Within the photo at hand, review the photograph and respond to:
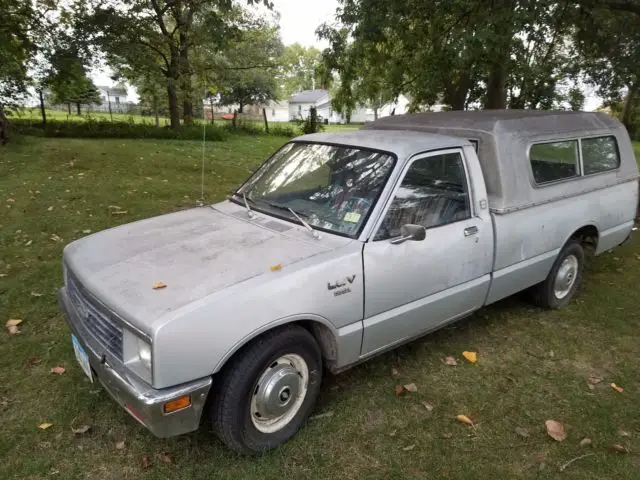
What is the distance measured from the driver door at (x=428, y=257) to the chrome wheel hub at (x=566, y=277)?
4.31 ft

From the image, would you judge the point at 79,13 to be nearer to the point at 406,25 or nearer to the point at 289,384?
the point at 406,25

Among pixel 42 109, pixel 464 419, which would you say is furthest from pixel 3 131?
pixel 464 419

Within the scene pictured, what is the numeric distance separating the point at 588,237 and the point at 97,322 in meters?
4.55

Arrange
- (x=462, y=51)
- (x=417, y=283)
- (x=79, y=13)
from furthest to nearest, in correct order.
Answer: (x=79, y=13)
(x=462, y=51)
(x=417, y=283)

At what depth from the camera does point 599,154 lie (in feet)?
15.6

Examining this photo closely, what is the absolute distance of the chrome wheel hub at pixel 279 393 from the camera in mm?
2662

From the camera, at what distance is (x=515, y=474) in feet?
8.85

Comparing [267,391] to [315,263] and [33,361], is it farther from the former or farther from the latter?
[33,361]

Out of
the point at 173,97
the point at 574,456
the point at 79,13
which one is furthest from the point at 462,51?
the point at 173,97

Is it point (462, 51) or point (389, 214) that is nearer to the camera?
point (389, 214)

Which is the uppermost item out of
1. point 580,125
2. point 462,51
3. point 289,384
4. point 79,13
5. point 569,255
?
point 79,13

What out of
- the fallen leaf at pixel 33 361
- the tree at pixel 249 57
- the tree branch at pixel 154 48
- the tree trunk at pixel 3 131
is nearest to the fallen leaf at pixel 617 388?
the fallen leaf at pixel 33 361

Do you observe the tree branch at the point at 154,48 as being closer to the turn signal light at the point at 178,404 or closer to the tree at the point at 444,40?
the tree at the point at 444,40

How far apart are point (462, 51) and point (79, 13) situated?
1084 centimetres
